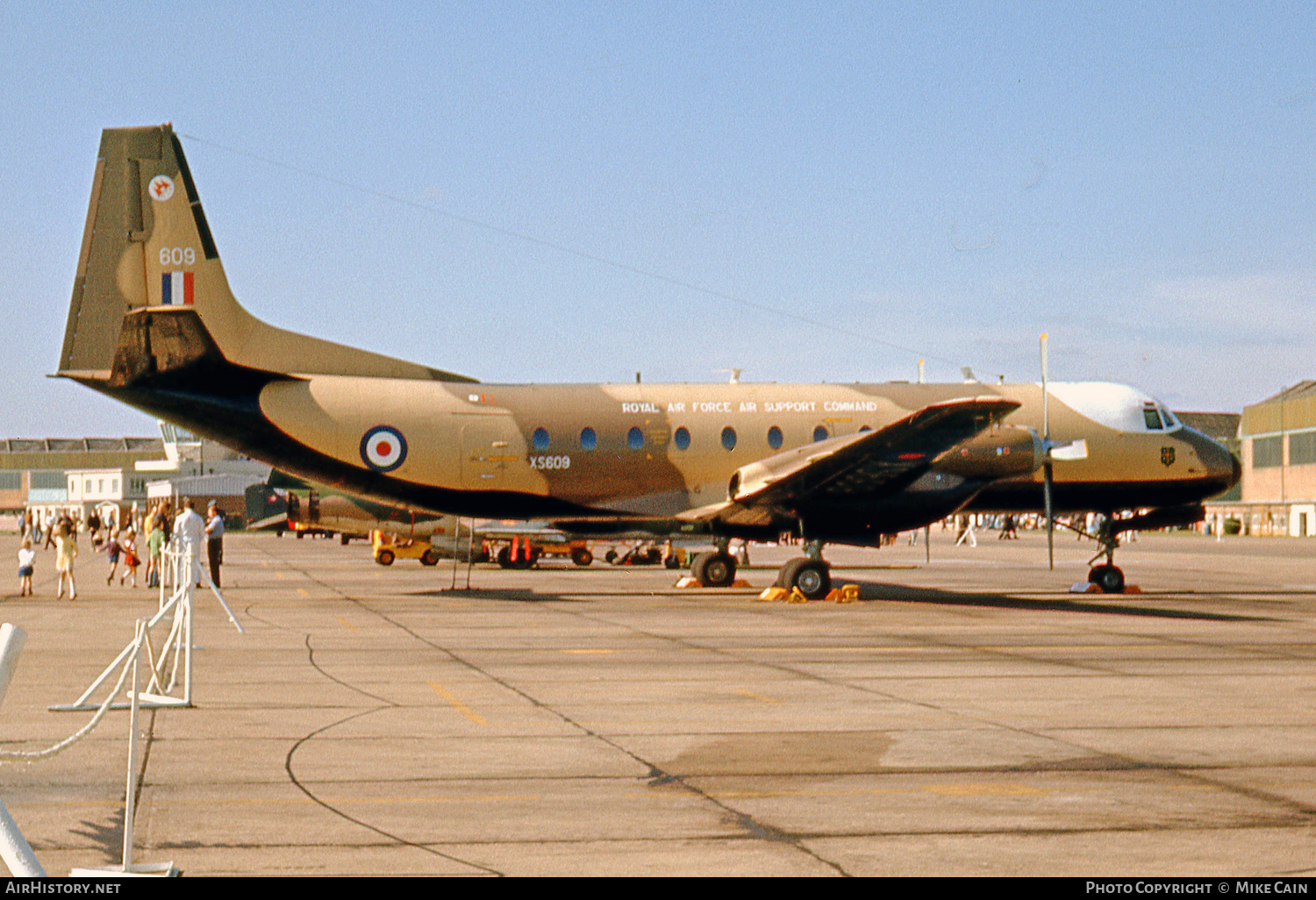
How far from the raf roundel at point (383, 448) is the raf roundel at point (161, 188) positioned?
594cm

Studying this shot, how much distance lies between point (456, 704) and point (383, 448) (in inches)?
537

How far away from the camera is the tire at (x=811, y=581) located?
82.2ft

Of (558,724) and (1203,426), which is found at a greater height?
(1203,426)

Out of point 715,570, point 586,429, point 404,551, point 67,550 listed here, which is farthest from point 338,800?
point 404,551

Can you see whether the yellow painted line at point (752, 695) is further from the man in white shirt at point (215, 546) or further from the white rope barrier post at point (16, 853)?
the man in white shirt at point (215, 546)

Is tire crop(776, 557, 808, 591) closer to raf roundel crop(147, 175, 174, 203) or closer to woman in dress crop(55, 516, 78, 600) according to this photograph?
raf roundel crop(147, 175, 174, 203)

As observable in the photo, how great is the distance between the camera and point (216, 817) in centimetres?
732

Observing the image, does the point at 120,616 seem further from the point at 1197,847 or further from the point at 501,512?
the point at 1197,847

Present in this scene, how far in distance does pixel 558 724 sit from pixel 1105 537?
20446 millimetres

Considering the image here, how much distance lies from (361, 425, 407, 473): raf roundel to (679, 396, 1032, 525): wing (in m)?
6.07

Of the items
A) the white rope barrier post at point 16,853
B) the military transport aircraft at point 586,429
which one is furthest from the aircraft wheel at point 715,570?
the white rope barrier post at point 16,853

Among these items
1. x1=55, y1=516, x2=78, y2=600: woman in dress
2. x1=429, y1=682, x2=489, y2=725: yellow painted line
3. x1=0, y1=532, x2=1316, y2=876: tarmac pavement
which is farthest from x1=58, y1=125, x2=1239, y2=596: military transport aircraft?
x1=429, y1=682, x2=489, y2=725: yellow painted line

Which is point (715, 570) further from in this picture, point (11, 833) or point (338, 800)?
point (11, 833)

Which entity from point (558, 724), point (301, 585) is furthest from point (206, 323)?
point (558, 724)
